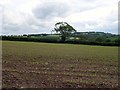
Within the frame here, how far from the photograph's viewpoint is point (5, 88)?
7.56 meters

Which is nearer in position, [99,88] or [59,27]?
[99,88]

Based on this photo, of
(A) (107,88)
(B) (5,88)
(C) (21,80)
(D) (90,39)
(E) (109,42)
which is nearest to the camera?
(B) (5,88)

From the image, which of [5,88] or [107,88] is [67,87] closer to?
[107,88]

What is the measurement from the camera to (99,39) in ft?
243

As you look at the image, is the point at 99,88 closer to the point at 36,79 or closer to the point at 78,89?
the point at 78,89

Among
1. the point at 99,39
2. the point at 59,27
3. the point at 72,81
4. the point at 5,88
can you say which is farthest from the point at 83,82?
the point at 59,27

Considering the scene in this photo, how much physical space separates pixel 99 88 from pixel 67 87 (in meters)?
1.03

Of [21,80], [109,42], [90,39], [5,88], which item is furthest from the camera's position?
[90,39]

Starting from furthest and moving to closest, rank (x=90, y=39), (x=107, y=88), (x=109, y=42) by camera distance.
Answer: (x=90, y=39)
(x=109, y=42)
(x=107, y=88)

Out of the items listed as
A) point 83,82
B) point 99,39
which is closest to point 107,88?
point 83,82

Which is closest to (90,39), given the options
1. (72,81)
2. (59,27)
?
(59,27)

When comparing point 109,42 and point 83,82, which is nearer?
point 83,82

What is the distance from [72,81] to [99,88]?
127cm

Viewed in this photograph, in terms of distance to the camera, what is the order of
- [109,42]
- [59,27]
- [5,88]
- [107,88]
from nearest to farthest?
[5,88] → [107,88] → [109,42] → [59,27]
